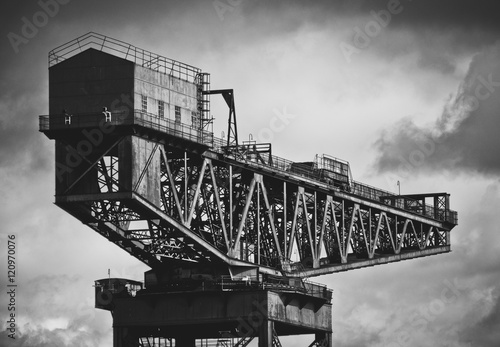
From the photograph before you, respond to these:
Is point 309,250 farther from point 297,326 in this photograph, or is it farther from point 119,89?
point 119,89

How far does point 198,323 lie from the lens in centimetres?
13700

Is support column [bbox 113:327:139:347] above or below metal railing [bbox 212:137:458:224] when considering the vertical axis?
below

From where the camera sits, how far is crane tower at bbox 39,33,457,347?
128625mm

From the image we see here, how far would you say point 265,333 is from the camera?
136375 millimetres

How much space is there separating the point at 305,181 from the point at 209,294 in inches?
677

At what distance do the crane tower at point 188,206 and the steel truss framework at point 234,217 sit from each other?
0.15m

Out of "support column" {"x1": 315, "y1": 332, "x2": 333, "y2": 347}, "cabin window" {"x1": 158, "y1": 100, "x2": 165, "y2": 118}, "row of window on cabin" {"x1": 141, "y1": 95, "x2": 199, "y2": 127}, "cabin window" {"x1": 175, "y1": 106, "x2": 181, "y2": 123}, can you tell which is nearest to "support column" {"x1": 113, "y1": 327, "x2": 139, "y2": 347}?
"support column" {"x1": 315, "y1": 332, "x2": 333, "y2": 347}

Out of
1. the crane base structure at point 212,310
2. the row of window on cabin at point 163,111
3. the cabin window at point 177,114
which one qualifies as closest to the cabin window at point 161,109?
the row of window on cabin at point 163,111

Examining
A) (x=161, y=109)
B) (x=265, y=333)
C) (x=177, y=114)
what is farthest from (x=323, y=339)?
(x=161, y=109)

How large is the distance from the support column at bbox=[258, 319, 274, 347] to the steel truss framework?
556 centimetres

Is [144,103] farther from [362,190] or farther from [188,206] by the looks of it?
[362,190]

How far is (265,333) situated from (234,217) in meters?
10.7

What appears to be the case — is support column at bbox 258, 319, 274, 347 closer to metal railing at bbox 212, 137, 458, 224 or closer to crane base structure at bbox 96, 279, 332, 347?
crane base structure at bbox 96, 279, 332, 347

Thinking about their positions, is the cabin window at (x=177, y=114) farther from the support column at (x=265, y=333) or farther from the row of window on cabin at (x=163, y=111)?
the support column at (x=265, y=333)
